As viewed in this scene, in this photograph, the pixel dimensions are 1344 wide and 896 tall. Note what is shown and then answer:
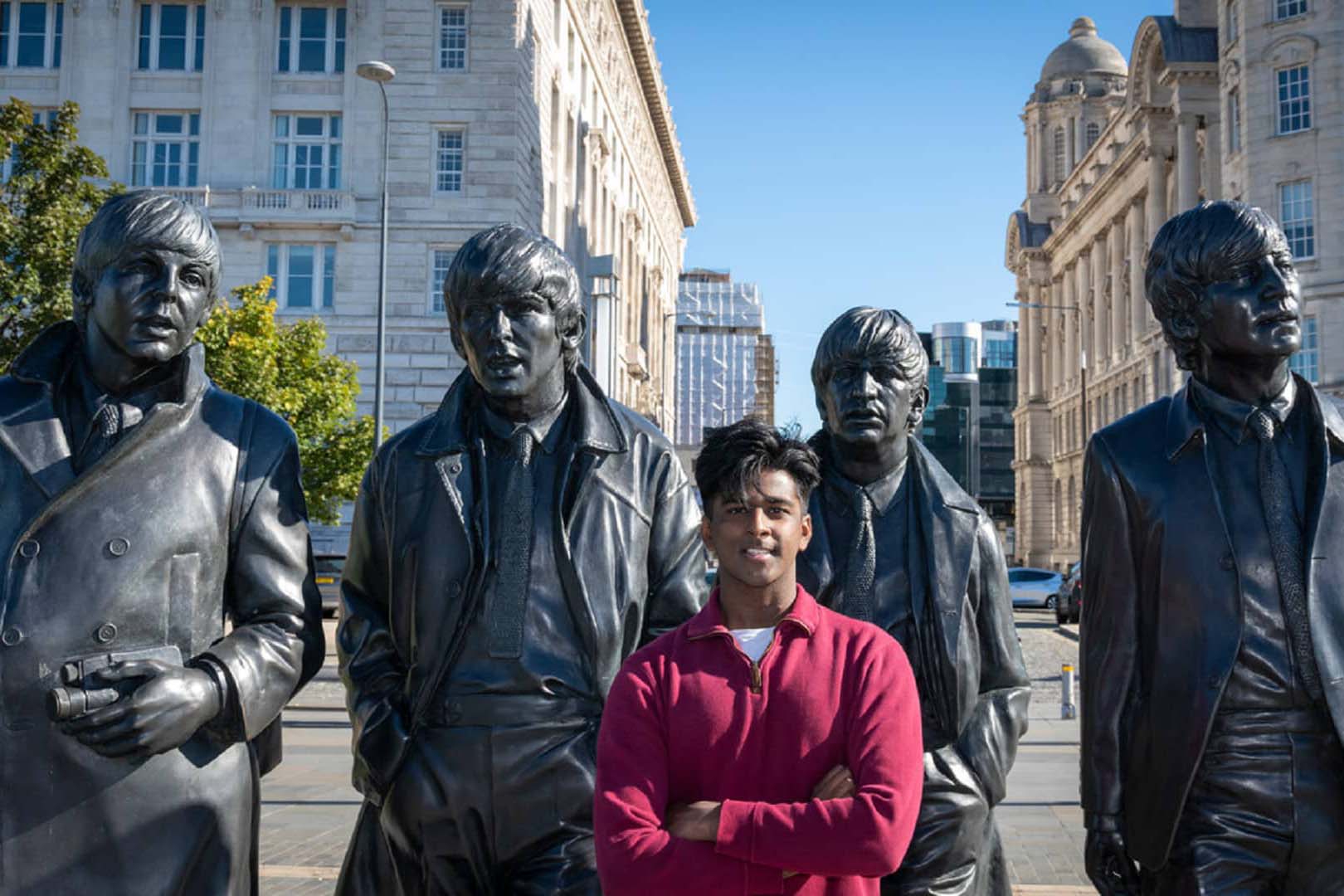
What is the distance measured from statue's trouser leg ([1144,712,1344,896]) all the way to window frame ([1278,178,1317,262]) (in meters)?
45.9

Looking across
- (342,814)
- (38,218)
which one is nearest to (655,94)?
(38,218)

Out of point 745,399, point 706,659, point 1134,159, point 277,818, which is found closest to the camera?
point 706,659

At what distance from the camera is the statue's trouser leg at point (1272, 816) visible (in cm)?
330

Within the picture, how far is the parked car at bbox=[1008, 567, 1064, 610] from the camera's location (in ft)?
127

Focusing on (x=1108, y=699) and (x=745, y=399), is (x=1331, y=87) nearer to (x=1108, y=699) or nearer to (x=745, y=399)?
(x=1108, y=699)

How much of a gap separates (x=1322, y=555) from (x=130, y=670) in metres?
2.75

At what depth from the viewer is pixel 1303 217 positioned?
45469 mm

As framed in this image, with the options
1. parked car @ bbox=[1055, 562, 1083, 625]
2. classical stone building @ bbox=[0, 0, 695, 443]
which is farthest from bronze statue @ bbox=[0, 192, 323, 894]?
classical stone building @ bbox=[0, 0, 695, 443]

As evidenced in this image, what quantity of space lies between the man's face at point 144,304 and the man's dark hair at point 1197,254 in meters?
2.37

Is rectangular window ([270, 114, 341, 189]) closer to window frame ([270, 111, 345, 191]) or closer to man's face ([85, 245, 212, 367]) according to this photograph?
window frame ([270, 111, 345, 191])

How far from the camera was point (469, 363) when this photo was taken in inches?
136

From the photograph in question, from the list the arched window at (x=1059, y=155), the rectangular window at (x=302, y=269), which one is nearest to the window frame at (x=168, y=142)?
the rectangular window at (x=302, y=269)

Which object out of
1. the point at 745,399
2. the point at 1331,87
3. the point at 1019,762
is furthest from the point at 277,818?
the point at 745,399

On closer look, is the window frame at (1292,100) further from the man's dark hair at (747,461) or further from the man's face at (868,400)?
the man's dark hair at (747,461)
